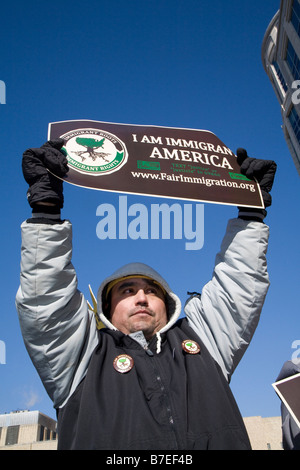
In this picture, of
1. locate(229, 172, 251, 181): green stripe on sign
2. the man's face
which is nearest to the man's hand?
locate(229, 172, 251, 181): green stripe on sign

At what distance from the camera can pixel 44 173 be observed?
2803 millimetres

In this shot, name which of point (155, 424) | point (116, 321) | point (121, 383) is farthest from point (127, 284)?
point (155, 424)

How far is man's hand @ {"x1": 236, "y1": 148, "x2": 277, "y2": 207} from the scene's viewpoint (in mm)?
3395

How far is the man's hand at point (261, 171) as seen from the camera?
3395 mm

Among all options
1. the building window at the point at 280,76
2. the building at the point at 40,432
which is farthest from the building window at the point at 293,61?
the building at the point at 40,432

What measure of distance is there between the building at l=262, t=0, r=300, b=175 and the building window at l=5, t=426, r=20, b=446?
3686 cm

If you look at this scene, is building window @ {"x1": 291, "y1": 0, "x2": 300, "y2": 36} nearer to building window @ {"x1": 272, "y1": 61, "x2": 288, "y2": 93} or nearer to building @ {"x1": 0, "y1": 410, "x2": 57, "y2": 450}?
building window @ {"x1": 272, "y1": 61, "x2": 288, "y2": 93}

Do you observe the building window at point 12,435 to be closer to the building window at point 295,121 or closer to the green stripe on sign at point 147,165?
the building window at point 295,121

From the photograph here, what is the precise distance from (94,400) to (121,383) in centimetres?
21

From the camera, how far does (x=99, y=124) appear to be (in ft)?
11.1

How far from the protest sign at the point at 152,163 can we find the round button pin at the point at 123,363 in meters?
1.28

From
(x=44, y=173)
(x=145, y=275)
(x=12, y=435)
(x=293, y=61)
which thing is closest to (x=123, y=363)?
(x=145, y=275)

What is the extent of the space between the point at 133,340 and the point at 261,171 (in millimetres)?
2019
